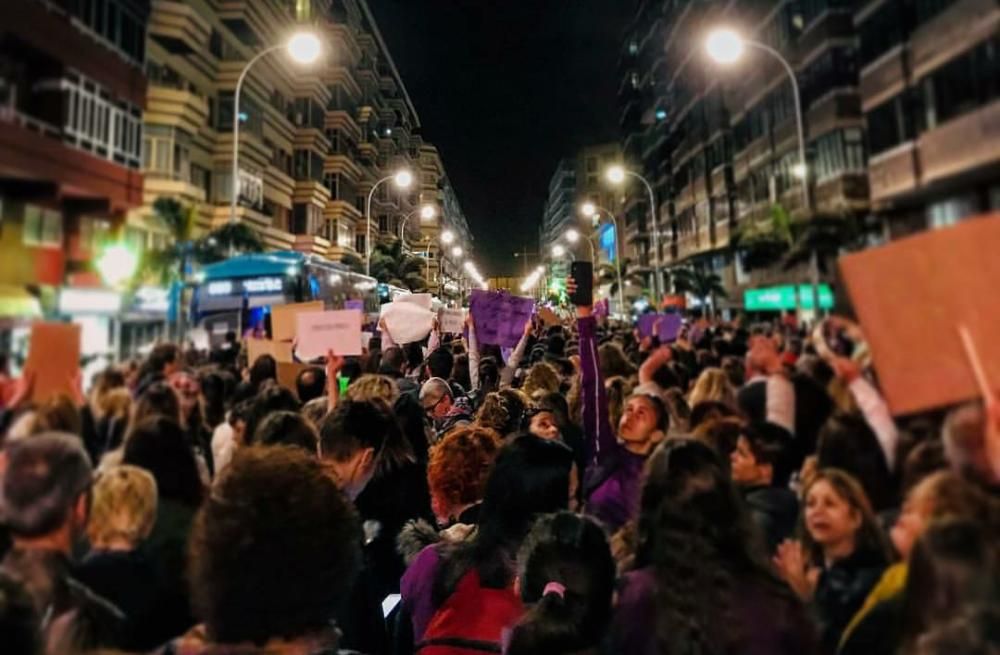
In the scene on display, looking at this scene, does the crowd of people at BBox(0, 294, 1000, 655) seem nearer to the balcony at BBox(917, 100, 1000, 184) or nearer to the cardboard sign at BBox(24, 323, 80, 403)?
the cardboard sign at BBox(24, 323, 80, 403)

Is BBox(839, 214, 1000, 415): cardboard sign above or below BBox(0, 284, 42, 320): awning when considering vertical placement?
below

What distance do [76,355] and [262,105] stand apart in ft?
6.57

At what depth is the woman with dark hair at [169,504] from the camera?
3.29 metres

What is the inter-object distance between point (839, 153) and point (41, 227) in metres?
1.97

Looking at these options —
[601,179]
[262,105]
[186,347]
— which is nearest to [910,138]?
[186,347]

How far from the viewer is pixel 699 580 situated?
2.27 meters

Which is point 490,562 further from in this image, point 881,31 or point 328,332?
point 328,332

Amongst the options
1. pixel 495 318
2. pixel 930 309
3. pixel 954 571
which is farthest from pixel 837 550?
pixel 495 318

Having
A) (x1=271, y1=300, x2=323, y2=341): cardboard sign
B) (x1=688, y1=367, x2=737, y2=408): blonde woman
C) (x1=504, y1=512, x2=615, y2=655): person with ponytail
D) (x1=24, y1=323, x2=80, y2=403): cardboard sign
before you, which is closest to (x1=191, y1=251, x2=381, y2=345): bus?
(x1=24, y1=323, x2=80, y2=403): cardboard sign

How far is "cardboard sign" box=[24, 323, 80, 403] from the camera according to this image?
1.89 meters

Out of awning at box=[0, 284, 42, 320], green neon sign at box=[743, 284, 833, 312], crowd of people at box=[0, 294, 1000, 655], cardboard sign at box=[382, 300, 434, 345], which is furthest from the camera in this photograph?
cardboard sign at box=[382, 300, 434, 345]

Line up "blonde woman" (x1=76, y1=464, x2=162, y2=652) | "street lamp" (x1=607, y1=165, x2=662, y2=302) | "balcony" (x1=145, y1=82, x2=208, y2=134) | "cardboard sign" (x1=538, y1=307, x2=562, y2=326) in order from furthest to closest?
"street lamp" (x1=607, y1=165, x2=662, y2=302)
"cardboard sign" (x1=538, y1=307, x2=562, y2=326)
"blonde woman" (x1=76, y1=464, x2=162, y2=652)
"balcony" (x1=145, y1=82, x2=208, y2=134)

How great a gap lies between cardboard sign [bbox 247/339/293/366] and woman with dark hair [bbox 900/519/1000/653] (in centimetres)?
576

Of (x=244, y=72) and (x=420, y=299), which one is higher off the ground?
(x=420, y=299)
